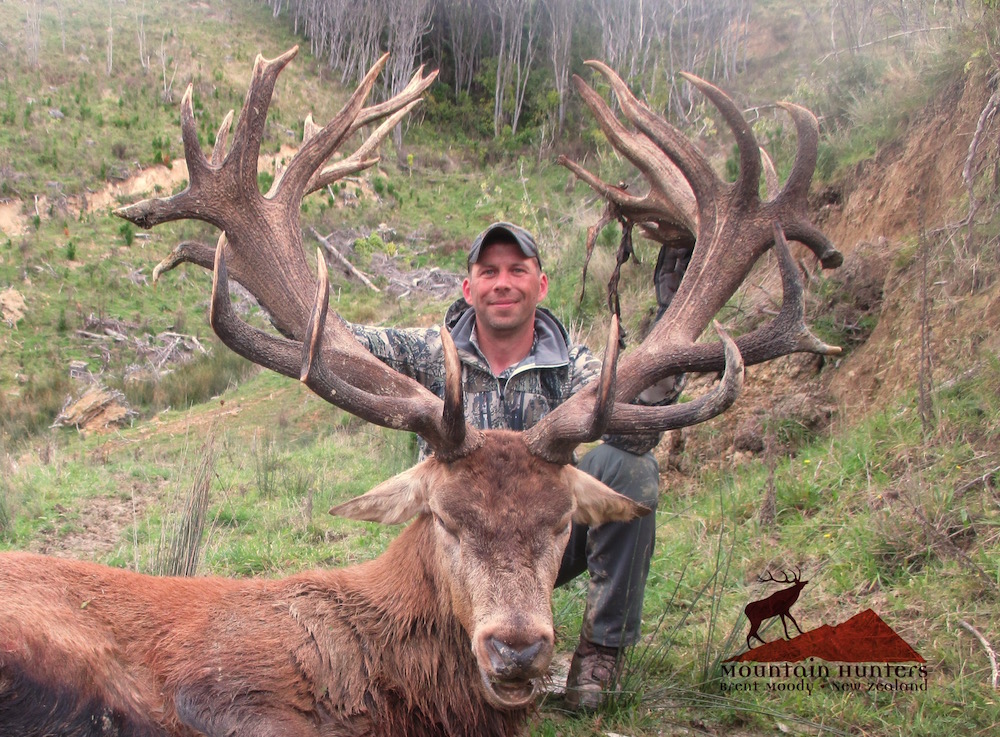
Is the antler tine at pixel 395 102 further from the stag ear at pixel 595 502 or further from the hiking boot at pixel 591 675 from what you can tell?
the hiking boot at pixel 591 675

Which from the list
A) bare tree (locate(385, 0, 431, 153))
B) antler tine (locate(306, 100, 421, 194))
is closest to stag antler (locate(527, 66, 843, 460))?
antler tine (locate(306, 100, 421, 194))

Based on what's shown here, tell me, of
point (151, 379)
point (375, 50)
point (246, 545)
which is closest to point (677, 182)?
point (246, 545)

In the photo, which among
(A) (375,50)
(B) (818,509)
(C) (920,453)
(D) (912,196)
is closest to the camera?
(C) (920,453)

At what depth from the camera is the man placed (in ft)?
12.5

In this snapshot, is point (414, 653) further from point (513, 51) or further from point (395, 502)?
point (513, 51)

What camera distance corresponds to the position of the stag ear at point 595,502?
3352mm

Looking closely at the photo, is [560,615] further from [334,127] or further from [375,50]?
[375,50]

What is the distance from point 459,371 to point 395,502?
68 centimetres

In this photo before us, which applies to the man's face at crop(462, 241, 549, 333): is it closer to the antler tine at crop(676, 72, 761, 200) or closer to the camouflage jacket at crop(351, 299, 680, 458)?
the camouflage jacket at crop(351, 299, 680, 458)

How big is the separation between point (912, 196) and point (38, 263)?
73.5 feet

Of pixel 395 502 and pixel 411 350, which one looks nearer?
pixel 395 502

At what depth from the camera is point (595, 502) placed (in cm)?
337

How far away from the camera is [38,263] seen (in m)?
22.0

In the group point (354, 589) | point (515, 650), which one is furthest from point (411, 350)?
point (515, 650)
